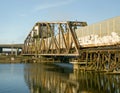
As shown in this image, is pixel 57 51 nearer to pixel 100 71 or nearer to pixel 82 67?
pixel 82 67

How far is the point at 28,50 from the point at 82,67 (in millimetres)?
105364

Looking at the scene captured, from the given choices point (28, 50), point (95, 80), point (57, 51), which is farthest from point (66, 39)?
point (28, 50)

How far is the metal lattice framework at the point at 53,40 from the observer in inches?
4324

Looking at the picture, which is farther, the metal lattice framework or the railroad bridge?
the metal lattice framework

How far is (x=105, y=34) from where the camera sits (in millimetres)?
81750

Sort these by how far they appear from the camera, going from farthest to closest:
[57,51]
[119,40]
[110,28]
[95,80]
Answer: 1. [57,51]
2. [110,28]
3. [119,40]
4. [95,80]

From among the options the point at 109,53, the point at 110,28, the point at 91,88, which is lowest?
the point at 91,88

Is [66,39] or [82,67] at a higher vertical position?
A: [66,39]

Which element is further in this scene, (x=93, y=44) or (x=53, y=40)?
(x=53, y=40)

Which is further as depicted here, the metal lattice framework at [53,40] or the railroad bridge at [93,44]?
the metal lattice framework at [53,40]

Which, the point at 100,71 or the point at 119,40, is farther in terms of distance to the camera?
the point at 100,71

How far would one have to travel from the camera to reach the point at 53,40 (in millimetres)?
→ 135625

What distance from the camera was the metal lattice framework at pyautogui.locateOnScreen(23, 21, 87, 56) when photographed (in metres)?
110

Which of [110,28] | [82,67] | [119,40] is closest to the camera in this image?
[119,40]
